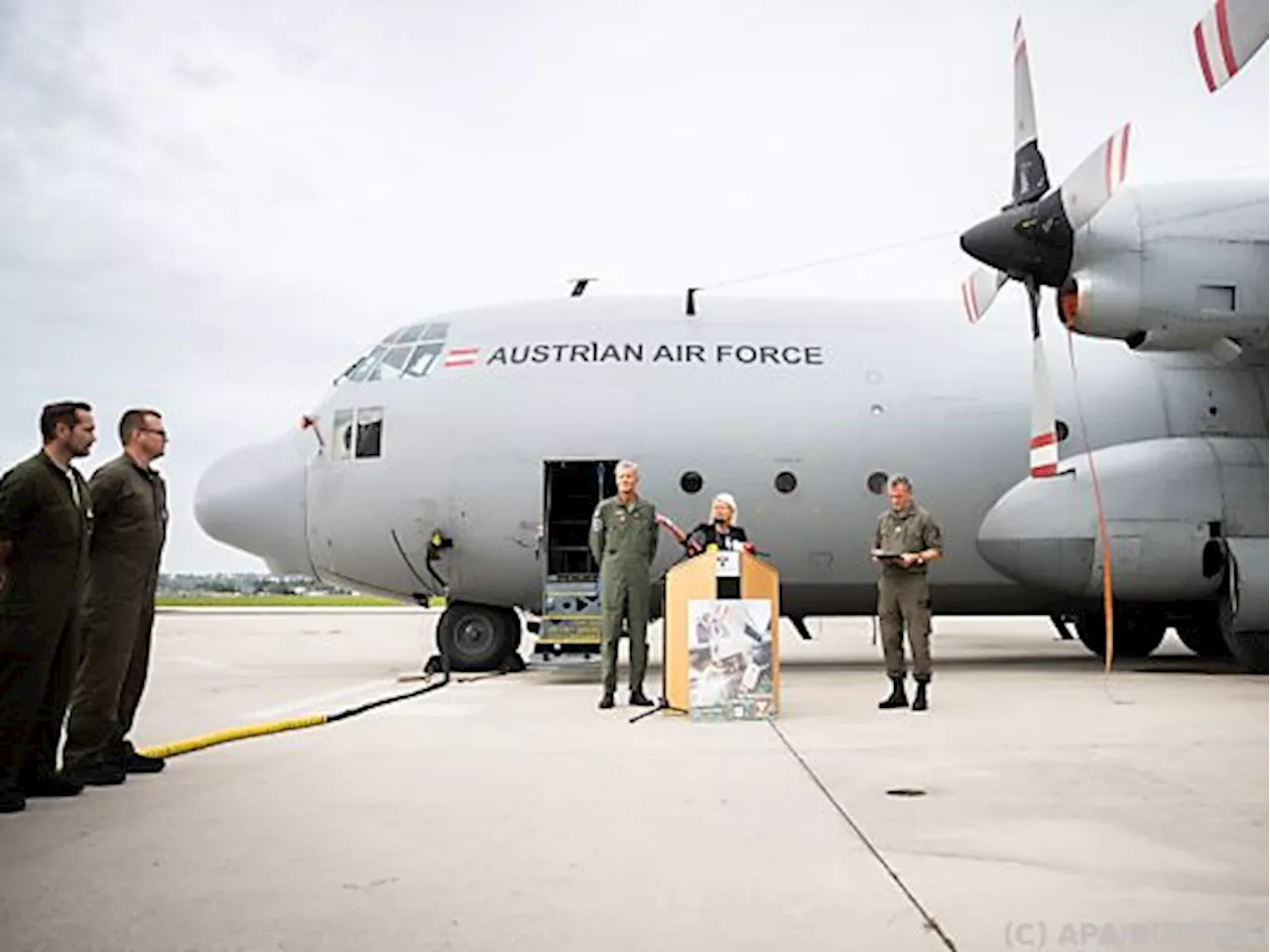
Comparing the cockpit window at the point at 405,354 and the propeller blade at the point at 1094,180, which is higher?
the propeller blade at the point at 1094,180

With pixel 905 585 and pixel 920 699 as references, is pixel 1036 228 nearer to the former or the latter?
pixel 905 585

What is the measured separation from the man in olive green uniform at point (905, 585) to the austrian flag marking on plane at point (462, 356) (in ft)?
18.6

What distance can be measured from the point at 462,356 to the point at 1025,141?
20.8ft

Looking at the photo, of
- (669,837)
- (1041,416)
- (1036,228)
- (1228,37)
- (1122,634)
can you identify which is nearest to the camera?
(669,837)

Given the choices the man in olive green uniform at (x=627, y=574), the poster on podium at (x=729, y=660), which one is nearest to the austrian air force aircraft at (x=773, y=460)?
the man in olive green uniform at (x=627, y=574)

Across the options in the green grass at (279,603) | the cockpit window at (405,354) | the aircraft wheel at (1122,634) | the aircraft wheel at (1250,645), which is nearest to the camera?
the aircraft wheel at (1250,645)

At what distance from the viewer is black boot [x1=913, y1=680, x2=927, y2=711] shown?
9.12m

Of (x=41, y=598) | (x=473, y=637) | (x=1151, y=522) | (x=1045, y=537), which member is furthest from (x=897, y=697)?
(x=41, y=598)

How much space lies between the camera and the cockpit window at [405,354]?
44.3 ft

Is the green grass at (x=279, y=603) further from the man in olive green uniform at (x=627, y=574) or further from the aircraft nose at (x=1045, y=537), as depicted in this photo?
the man in olive green uniform at (x=627, y=574)

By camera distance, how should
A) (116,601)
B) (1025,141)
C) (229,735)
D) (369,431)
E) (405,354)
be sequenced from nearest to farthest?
(116,601), (229,735), (1025,141), (369,431), (405,354)

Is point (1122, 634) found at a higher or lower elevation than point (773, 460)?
lower

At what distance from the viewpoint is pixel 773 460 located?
1303 centimetres

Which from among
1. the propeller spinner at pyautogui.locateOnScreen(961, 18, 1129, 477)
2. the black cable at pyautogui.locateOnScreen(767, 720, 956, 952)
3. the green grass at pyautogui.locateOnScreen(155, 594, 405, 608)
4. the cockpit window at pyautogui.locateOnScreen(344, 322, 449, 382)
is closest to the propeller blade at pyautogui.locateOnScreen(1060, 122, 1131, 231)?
the propeller spinner at pyautogui.locateOnScreen(961, 18, 1129, 477)
